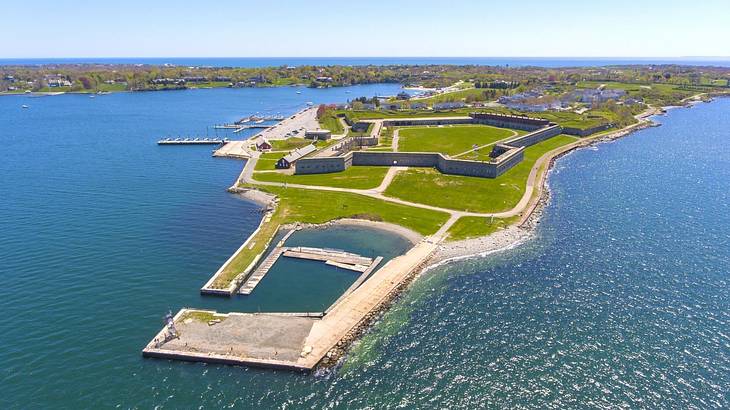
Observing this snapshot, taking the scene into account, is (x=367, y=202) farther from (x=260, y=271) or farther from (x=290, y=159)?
(x=290, y=159)

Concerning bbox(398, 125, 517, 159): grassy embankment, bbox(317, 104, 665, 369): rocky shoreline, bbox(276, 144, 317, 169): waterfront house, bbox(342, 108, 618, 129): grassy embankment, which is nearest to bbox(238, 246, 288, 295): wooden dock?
bbox(317, 104, 665, 369): rocky shoreline

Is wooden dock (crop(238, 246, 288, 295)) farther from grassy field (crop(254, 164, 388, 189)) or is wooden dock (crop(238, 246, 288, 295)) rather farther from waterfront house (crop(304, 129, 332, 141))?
waterfront house (crop(304, 129, 332, 141))

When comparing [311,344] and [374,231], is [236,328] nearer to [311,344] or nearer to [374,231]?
[311,344]

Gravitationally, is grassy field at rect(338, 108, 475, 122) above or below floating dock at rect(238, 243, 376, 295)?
above

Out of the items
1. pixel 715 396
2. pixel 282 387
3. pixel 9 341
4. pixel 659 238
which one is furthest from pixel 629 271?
pixel 9 341

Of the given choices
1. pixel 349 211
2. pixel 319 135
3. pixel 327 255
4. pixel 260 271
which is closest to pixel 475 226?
pixel 349 211

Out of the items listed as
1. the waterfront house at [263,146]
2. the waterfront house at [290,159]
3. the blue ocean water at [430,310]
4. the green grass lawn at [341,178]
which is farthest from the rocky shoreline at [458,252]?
the waterfront house at [263,146]

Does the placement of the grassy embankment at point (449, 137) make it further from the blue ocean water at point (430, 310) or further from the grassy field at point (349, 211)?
the grassy field at point (349, 211)
